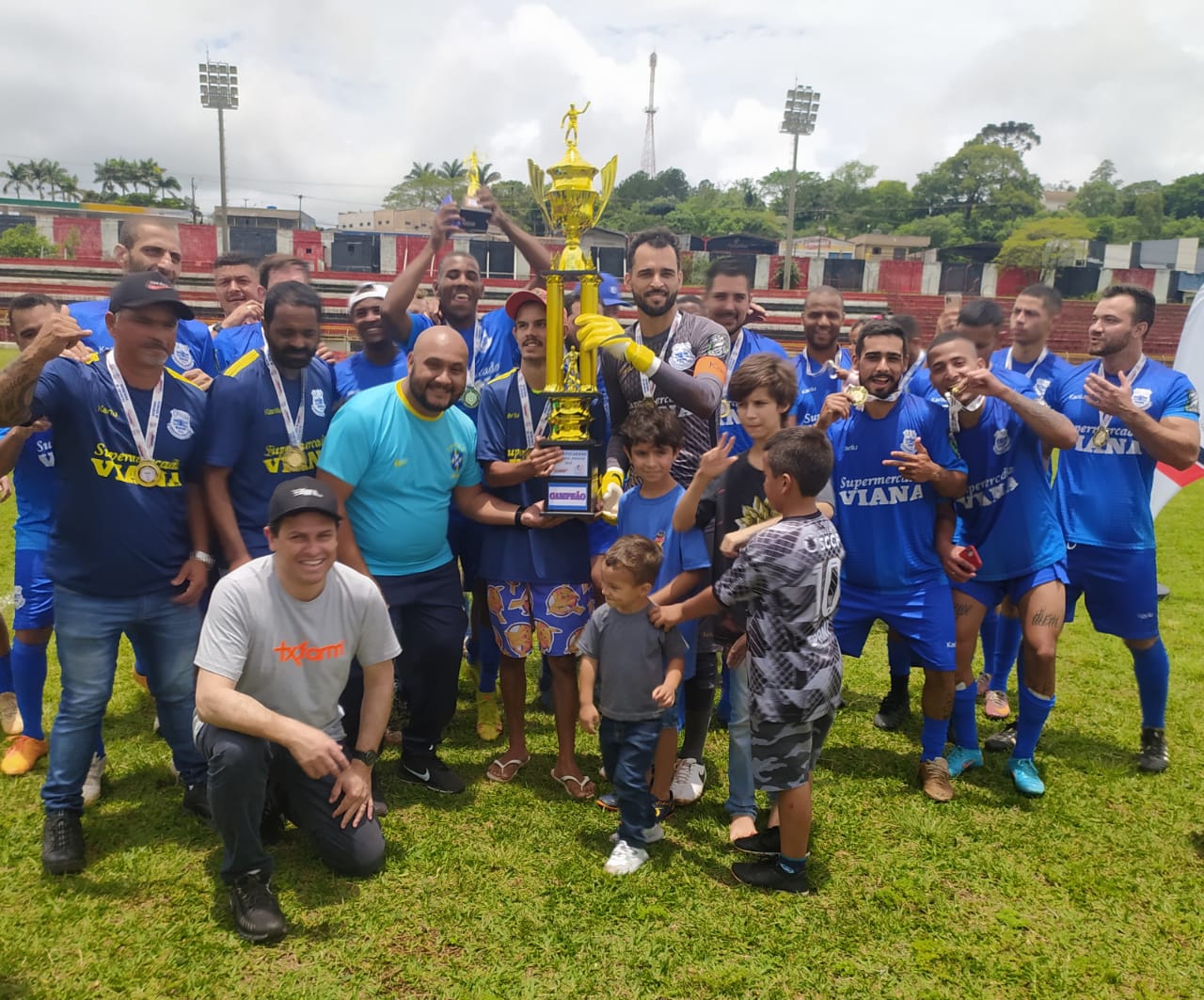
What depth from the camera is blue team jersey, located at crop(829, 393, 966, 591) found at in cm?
438

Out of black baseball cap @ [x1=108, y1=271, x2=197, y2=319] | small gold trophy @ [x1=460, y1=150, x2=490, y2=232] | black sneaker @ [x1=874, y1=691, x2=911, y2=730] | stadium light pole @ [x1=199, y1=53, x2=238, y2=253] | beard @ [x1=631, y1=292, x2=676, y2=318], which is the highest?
stadium light pole @ [x1=199, y1=53, x2=238, y2=253]

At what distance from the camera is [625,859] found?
3.71 metres

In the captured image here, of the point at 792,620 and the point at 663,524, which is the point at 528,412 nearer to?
the point at 663,524

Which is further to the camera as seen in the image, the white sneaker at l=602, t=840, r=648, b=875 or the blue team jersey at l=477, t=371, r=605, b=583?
the blue team jersey at l=477, t=371, r=605, b=583

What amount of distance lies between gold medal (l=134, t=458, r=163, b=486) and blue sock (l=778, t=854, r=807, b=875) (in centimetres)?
335

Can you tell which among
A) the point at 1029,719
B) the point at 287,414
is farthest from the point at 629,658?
the point at 1029,719

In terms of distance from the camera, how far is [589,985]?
3049 mm

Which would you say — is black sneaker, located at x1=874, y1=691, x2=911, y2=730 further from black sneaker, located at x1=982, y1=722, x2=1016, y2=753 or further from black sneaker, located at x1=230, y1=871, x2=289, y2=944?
black sneaker, located at x1=230, y1=871, x2=289, y2=944

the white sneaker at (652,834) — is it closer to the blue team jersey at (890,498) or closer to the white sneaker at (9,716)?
the blue team jersey at (890,498)

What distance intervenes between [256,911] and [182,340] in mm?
3248

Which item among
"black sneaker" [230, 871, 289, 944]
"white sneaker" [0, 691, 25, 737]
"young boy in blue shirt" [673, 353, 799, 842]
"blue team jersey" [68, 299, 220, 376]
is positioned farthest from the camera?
"white sneaker" [0, 691, 25, 737]

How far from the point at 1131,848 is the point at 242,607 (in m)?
4.30

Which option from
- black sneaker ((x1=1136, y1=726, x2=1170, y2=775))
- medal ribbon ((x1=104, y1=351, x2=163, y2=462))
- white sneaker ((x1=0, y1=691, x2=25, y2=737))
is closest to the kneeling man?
medal ribbon ((x1=104, y1=351, x2=163, y2=462))

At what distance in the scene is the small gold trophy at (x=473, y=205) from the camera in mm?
5062
